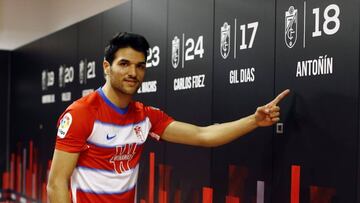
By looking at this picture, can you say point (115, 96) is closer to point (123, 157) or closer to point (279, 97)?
point (123, 157)

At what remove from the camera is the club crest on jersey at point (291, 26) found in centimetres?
247

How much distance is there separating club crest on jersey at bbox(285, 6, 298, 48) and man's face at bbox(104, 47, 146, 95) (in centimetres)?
74

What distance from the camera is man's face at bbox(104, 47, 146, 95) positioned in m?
2.14

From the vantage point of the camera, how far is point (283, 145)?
252 cm

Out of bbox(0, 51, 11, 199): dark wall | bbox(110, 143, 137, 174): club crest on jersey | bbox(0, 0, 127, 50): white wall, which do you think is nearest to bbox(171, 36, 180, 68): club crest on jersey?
bbox(110, 143, 137, 174): club crest on jersey

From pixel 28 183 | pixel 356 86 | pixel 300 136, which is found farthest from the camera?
pixel 28 183

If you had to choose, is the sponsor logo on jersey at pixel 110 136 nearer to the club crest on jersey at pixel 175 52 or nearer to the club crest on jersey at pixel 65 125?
the club crest on jersey at pixel 65 125

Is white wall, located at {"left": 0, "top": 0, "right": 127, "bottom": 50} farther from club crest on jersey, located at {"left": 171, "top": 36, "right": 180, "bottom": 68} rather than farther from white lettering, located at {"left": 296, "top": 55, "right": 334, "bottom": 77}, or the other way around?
white lettering, located at {"left": 296, "top": 55, "right": 334, "bottom": 77}

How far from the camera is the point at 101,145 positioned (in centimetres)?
219

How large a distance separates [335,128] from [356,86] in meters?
0.20

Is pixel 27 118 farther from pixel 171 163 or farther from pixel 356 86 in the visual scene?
pixel 356 86

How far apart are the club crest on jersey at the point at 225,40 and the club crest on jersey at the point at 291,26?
1.53 ft

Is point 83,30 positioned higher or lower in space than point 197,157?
higher

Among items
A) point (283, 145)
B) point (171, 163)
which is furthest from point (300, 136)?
point (171, 163)
